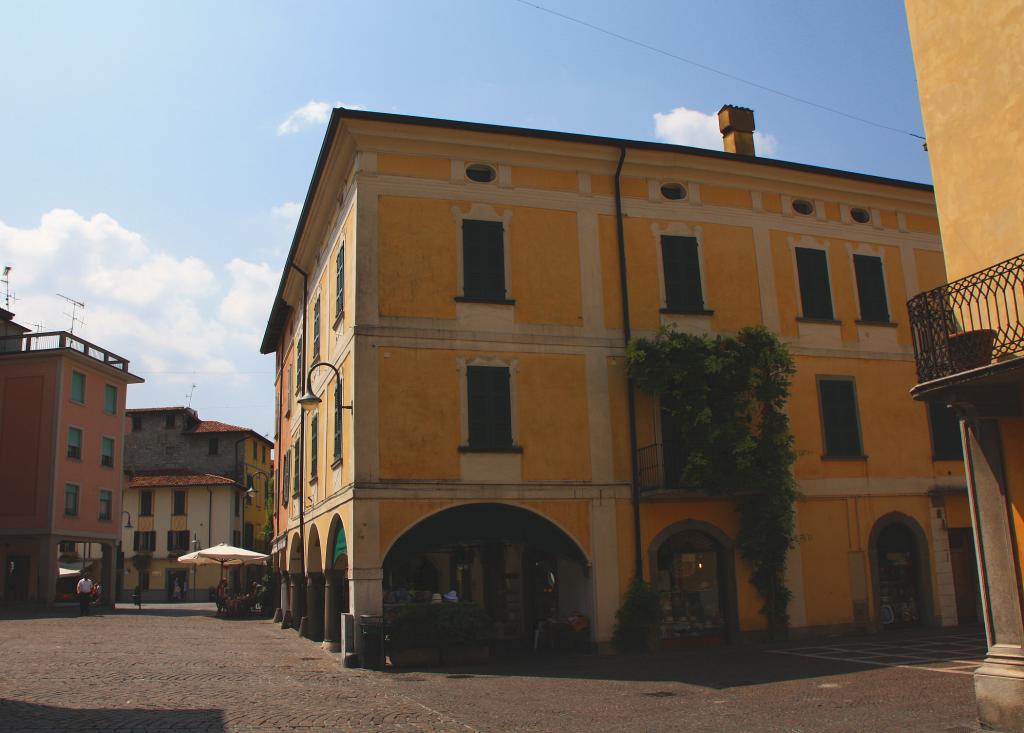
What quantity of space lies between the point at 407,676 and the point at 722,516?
25.6 ft

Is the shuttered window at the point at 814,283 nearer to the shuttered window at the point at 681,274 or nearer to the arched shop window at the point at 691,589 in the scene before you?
the shuttered window at the point at 681,274

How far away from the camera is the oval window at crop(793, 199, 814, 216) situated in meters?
22.0

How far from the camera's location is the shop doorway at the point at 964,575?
69.9 ft

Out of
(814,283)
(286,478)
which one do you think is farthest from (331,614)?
(814,283)

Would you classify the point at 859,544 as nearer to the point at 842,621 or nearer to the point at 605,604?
the point at 842,621

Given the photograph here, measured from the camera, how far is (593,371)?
19.2m

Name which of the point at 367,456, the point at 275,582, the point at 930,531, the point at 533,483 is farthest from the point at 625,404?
the point at 275,582

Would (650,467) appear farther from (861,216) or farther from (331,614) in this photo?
(861,216)

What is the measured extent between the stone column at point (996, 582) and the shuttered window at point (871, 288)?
37.6 feet

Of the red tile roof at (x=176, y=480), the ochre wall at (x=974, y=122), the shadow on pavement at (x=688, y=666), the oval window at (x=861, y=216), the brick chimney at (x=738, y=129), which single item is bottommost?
the shadow on pavement at (x=688, y=666)

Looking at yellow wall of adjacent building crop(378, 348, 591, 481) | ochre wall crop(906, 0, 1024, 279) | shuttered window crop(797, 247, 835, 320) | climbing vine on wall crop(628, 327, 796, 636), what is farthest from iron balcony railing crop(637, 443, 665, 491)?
ochre wall crop(906, 0, 1024, 279)

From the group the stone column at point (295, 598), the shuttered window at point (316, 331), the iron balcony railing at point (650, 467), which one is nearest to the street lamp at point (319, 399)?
the shuttered window at point (316, 331)

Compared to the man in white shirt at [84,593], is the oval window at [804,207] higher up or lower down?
higher up

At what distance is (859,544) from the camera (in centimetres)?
2066
